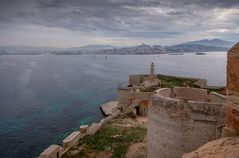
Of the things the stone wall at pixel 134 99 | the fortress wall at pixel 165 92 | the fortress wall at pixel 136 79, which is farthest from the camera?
the fortress wall at pixel 136 79

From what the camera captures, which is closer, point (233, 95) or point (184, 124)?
point (233, 95)

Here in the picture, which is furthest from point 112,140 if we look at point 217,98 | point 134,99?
point 134,99

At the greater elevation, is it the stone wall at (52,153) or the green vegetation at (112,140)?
the stone wall at (52,153)

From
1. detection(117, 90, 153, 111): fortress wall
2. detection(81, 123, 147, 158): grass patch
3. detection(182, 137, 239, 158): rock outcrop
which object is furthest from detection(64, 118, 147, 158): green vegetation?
detection(182, 137, 239, 158): rock outcrop

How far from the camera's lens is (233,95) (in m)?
11.4

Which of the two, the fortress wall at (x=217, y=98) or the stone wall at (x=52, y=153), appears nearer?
the fortress wall at (x=217, y=98)

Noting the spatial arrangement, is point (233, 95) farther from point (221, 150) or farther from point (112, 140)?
point (112, 140)

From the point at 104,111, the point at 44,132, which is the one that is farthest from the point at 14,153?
the point at 104,111

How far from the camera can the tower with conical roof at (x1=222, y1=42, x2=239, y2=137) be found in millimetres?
11125

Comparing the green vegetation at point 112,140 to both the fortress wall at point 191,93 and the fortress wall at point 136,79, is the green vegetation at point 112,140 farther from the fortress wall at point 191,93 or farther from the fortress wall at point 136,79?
the fortress wall at point 136,79

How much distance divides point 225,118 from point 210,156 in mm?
3650

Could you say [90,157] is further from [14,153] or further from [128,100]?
[128,100]

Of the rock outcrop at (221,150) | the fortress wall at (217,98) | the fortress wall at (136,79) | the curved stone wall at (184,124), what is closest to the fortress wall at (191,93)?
the fortress wall at (217,98)

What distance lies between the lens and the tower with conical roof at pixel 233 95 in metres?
11.1
